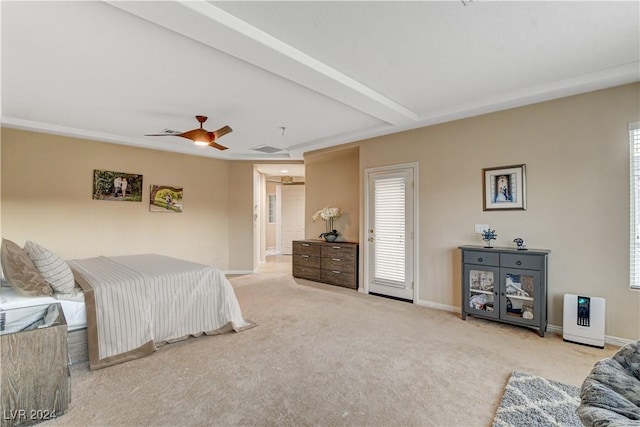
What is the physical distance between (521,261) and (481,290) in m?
0.57

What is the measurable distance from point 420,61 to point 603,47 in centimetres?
144

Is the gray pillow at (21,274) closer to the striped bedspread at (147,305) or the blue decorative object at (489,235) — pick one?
the striped bedspread at (147,305)

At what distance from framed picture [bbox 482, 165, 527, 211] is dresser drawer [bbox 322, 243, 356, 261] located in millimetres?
2269

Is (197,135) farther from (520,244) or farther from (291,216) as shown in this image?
(291,216)

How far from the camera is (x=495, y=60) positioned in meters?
2.71

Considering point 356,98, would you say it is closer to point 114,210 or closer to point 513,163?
point 513,163

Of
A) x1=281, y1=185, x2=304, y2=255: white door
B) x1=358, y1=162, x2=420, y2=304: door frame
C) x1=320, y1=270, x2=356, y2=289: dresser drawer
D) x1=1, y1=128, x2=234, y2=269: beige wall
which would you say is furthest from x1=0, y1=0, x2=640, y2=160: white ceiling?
x1=281, y1=185, x2=304, y2=255: white door

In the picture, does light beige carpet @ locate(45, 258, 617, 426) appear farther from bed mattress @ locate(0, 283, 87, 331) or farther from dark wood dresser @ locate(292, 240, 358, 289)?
dark wood dresser @ locate(292, 240, 358, 289)

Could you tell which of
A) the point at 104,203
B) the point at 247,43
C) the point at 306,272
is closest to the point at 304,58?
the point at 247,43

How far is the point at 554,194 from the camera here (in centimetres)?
334

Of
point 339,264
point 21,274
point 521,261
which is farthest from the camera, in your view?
point 339,264

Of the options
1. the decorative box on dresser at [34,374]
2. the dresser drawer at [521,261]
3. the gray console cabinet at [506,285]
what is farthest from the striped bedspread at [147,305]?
the dresser drawer at [521,261]

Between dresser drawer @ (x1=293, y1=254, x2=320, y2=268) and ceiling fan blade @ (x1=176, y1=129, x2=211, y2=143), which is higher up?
ceiling fan blade @ (x1=176, y1=129, x2=211, y2=143)

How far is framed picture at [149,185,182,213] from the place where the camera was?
578cm
